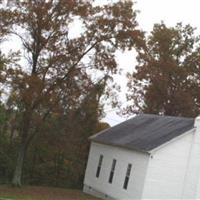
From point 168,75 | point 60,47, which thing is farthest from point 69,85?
point 168,75

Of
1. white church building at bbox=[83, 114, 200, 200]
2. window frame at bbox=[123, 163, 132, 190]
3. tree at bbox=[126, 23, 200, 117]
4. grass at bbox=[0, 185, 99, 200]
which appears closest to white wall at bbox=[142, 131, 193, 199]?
white church building at bbox=[83, 114, 200, 200]

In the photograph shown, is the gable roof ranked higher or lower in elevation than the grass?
higher

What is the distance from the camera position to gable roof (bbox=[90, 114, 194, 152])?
1249 inches

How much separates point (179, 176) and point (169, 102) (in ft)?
Answer: 82.4

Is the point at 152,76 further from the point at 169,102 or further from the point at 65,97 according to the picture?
the point at 65,97

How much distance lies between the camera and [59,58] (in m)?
34.9

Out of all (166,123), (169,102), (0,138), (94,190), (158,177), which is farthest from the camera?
(169,102)

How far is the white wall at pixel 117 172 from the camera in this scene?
3150 centimetres

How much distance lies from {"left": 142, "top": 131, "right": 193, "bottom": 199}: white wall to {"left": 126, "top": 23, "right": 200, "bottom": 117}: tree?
75.9 feet

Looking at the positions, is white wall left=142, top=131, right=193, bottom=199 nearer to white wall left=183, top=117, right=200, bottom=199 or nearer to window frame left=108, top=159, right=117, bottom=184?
white wall left=183, top=117, right=200, bottom=199

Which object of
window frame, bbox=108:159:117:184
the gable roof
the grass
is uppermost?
the gable roof

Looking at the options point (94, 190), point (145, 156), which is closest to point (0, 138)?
point (94, 190)

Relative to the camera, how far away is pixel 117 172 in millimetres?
35188

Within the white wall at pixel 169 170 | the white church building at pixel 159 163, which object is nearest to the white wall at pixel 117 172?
the white church building at pixel 159 163
